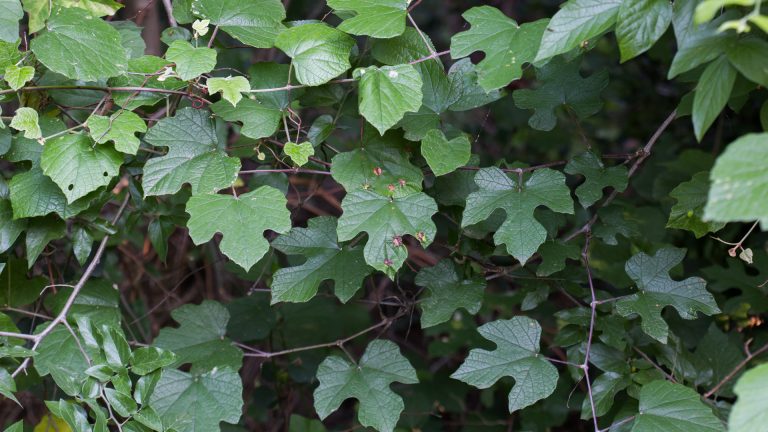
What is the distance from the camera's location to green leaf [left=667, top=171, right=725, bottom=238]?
5.21 feet

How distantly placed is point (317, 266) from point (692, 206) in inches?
31.1

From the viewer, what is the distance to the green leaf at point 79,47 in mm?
1495

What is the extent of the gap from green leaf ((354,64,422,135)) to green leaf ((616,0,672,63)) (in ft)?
1.27

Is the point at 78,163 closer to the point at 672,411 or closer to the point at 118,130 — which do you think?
the point at 118,130

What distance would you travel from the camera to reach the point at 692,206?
160cm

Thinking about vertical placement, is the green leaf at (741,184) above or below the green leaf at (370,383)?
above

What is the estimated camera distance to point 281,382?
265cm

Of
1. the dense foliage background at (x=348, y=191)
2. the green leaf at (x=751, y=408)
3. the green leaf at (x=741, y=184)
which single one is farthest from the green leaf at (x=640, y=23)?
the green leaf at (x=751, y=408)

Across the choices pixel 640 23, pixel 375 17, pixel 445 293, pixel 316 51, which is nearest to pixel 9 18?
pixel 316 51

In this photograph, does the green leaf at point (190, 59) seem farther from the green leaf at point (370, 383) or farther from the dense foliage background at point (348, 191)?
the green leaf at point (370, 383)

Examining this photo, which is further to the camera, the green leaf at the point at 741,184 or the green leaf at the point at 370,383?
the green leaf at the point at 370,383

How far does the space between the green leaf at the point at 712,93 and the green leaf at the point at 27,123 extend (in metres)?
1.20

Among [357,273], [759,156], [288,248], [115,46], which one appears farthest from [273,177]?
[759,156]

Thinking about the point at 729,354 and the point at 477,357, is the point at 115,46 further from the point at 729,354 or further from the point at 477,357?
the point at 729,354
